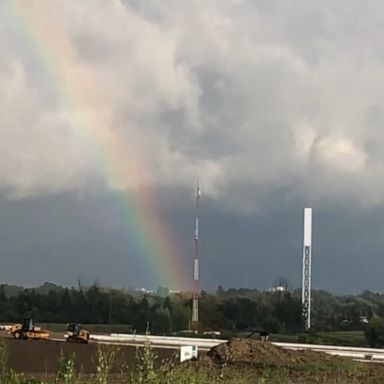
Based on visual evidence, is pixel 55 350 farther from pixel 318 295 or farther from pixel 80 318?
pixel 318 295

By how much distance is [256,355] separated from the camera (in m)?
40.2

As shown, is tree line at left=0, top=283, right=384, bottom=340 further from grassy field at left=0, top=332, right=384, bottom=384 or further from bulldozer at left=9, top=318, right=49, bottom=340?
grassy field at left=0, top=332, right=384, bottom=384

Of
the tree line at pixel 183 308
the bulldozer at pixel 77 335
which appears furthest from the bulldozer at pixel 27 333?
the tree line at pixel 183 308

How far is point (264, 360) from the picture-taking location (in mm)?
39375

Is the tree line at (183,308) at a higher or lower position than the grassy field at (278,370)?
higher

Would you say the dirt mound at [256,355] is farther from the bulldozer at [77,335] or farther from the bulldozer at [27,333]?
the bulldozer at [27,333]

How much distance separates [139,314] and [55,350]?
55816 millimetres

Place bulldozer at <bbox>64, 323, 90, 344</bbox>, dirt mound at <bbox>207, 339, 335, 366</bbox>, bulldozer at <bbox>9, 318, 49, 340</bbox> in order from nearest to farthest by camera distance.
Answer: dirt mound at <bbox>207, 339, 335, 366</bbox>, bulldozer at <bbox>64, 323, 90, 344</bbox>, bulldozer at <bbox>9, 318, 49, 340</bbox>

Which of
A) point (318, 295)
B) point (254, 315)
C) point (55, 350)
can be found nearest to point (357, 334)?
point (254, 315)

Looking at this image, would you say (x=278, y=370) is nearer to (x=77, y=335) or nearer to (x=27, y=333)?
(x=77, y=335)

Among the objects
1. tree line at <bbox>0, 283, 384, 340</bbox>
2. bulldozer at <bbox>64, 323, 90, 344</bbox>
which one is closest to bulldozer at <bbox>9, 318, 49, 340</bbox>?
bulldozer at <bbox>64, 323, 90, 344</bbox>

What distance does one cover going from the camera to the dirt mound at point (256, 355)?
38906 mm

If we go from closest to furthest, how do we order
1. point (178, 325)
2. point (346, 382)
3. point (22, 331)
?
point (346, 382)
point (22, 331)
point (178, 325)

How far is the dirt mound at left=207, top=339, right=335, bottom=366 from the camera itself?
38.9 metres
